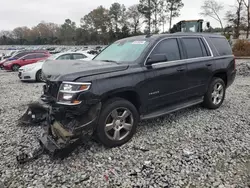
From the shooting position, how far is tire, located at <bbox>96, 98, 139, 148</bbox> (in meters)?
3.11

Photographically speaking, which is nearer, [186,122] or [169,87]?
[169,87]

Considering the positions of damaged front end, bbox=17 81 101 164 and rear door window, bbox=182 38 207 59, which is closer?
damaged front end, bbox=17 81 101 164

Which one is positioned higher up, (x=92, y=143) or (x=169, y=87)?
(x=169, y=87)

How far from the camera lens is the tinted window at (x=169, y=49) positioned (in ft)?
12.4

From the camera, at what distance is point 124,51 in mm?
3973

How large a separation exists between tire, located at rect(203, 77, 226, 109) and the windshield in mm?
2086

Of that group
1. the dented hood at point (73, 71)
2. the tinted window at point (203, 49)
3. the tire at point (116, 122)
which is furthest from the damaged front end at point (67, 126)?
the tinted window at point (203, 49)

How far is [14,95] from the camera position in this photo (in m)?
7.38

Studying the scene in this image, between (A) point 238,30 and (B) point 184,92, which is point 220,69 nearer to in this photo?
(B) point 184,92

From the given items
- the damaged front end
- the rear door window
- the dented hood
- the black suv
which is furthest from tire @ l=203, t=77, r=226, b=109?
the damaged front end

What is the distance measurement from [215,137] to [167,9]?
52738 millimetres

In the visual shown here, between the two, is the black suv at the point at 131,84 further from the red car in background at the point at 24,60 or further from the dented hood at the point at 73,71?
the red car in background at the point at 24,60

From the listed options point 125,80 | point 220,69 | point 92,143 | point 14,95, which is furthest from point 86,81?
point 14,95

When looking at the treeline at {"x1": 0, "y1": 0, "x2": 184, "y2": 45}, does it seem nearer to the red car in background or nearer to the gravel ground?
the red car in background
